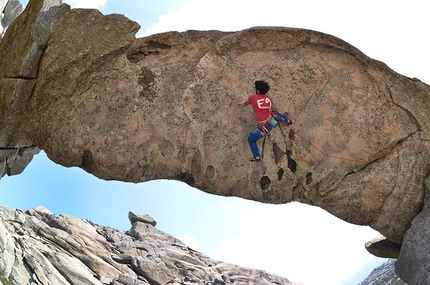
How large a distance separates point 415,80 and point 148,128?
6811 mm

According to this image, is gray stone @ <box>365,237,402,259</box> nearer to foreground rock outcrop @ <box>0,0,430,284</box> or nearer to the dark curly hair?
foreground rock outcrop @ <box>0,0,430,284</box>

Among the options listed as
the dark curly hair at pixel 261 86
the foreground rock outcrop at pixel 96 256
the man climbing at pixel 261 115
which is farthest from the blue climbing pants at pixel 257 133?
the foreground rock outcrop at pixel 96 256

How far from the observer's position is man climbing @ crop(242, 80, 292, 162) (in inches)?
428

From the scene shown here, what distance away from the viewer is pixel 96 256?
41719 millimetres

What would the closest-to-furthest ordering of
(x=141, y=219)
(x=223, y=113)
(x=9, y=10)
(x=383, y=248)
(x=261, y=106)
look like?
(x=261, y=106)
(x=223, y=113)
(x=383, y=248)
(x=9, y=10)
(x=141, y=219)

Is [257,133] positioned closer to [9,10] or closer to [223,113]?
[223,113]

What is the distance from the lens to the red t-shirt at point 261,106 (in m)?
10.9

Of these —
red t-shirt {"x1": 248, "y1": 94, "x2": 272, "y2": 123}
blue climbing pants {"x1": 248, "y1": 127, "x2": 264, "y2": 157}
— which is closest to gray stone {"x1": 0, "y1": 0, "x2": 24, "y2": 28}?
red t-shirt {"x1": 248, "y1": 94, "x2": 272, "y2": 123}

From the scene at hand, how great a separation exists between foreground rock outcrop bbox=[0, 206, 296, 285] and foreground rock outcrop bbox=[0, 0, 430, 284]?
25715 millimetres

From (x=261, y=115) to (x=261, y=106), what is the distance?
0.69 ft

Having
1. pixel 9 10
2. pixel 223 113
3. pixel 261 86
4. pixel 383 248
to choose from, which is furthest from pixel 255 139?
pixel 9 10

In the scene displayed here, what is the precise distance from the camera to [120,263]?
4359 cm

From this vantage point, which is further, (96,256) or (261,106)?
(96,256)

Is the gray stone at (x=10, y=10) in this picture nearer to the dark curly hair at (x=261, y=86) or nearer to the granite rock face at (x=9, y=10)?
the granite rock face at (x=9, y=10)
